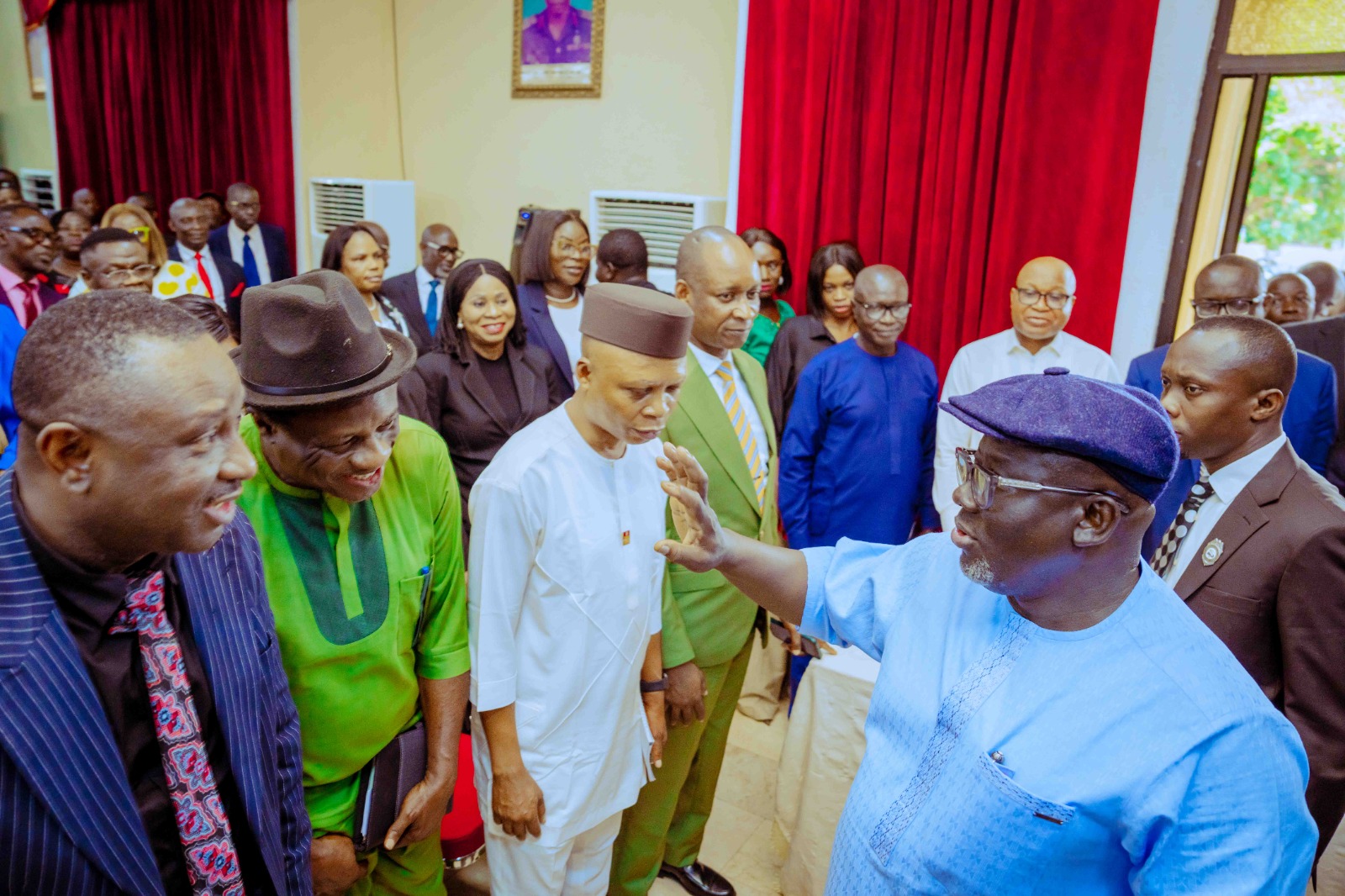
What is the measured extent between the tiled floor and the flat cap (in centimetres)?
161

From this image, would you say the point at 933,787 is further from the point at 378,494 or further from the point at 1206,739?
the point at 378,494

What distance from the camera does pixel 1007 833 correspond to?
107cm

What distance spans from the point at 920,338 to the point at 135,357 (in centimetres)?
371

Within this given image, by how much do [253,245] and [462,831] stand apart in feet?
18.2

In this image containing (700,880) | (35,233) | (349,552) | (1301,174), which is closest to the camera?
(349,552)

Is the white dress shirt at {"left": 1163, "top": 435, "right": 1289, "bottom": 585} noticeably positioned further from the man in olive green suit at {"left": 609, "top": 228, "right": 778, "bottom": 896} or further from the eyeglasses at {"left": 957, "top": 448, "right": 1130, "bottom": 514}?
the man in olive green suit at {"left": 609, "top": 228, "right": 778, "bottom": 896}

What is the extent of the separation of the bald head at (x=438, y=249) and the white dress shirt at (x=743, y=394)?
3015mm

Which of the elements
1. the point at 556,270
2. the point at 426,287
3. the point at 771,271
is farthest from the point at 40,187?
the point at 771,271

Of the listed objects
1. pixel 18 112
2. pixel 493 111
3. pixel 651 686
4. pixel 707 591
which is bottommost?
pixel 651 686

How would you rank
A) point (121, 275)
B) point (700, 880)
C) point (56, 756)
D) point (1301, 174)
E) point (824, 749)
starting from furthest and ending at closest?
1. point (1301, 174)
2. point (121, 275)
3. point (700, 880)
4. point (824, 749)
5. point (56, 756)

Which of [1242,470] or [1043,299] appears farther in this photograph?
[1043,299]

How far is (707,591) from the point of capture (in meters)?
2.14

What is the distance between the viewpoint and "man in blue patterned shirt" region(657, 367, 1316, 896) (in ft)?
3.25

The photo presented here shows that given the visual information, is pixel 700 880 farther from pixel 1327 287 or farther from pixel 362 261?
pixel 1327 287
